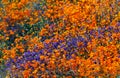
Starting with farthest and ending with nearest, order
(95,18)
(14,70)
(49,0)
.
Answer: (49,0) < (95,18) < (14,70)

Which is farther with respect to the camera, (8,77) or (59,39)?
(59,39)

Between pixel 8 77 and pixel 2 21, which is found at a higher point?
pixel 2 21

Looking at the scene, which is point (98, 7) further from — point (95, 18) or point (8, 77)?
point (8, 77)

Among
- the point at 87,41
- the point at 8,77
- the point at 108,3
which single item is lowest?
the point at 8,77

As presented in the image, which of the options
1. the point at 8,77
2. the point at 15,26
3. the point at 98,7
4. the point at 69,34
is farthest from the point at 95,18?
the point at 8,77

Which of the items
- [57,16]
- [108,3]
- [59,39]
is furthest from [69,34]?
[108,3]

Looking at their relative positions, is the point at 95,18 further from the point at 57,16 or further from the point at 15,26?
the point at 15,26

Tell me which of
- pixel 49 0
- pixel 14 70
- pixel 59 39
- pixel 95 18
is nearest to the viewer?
pixel 14 70
